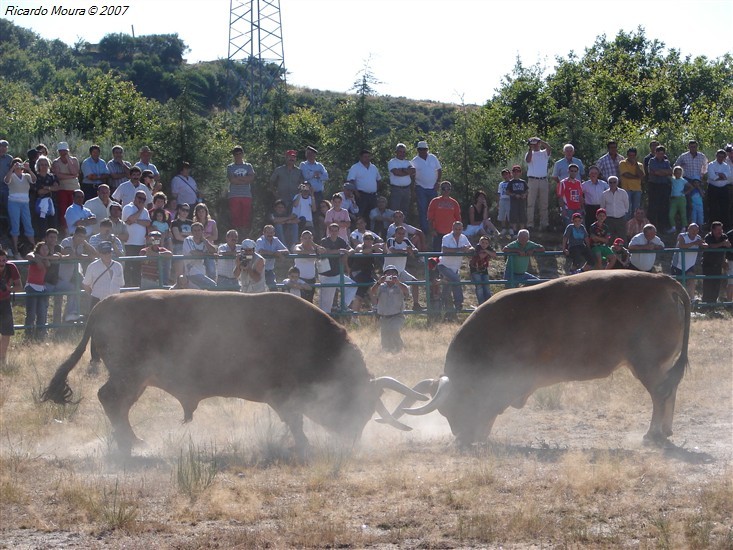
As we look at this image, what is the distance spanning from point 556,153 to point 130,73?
49597mm

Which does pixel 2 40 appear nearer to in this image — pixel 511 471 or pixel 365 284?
pixel 365 284

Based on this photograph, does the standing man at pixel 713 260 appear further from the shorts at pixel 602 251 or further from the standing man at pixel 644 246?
the shorts at pixel 602 251

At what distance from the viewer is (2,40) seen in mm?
73438

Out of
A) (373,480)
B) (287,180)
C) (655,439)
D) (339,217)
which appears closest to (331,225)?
(339,217)

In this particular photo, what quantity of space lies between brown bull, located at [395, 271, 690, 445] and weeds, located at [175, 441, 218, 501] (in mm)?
2563

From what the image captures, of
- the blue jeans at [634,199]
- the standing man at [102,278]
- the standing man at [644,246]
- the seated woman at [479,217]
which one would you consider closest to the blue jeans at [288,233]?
the seated woman at [479,217]

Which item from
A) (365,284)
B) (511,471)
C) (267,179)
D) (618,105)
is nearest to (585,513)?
(511,471)

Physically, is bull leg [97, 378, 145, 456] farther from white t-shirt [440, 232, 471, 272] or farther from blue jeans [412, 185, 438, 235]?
blue jeans [412, 185, 438, 235]

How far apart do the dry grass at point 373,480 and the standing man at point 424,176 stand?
27.9ft

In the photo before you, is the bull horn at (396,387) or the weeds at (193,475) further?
the bull horn at (396,387)

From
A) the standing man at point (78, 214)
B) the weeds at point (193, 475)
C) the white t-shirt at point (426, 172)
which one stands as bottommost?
the weeds at point (193, 475)

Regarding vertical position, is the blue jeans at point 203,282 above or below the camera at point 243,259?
below

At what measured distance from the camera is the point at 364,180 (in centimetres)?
2030

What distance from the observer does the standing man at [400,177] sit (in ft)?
66.6
